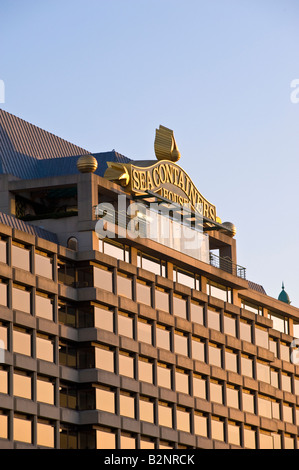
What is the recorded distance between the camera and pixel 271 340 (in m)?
142

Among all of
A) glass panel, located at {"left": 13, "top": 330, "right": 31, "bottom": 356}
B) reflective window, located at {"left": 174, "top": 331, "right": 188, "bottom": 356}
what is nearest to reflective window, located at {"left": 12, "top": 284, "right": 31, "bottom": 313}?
glass panel, located at {"left": 13, "top": 330, "right": 31, "bottom": 356}

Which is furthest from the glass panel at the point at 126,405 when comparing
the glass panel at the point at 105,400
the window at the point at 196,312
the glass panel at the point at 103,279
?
the window at the point at 196,312

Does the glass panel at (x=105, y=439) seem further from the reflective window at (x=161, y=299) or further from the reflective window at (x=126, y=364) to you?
the reflective window at (x=161, y=299)

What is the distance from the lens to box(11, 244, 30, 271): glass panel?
105 meters

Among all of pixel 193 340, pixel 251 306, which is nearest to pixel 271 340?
pixel 251 306

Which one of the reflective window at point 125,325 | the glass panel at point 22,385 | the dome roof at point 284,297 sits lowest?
the glass panel at point 22,385

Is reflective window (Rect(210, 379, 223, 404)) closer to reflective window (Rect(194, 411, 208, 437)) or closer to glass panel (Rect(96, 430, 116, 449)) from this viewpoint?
reflective window (Rect(194, 411, 208, 437))

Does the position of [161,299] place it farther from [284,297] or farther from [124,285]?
[284,297]

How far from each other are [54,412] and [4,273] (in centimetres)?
1104

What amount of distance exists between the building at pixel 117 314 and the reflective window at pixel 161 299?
10cm

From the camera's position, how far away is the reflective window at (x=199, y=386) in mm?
123863

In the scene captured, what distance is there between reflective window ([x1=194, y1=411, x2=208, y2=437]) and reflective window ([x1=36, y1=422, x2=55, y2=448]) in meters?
21.3

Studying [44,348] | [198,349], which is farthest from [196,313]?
[44,348]
